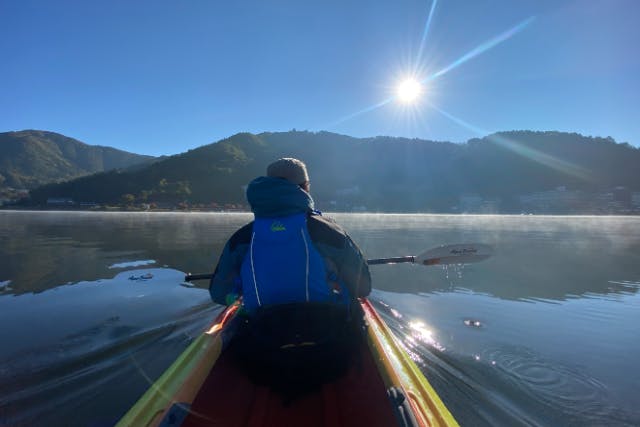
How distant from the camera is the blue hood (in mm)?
2818

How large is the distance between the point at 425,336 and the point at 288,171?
4.50 m

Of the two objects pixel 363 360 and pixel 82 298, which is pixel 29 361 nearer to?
pixel 82 298

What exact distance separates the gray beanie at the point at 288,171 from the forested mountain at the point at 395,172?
133629 mm

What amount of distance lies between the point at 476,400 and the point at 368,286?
2351 millimetres

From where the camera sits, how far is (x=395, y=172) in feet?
535

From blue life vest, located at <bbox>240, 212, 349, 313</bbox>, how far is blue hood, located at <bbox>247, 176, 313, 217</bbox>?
6 cm

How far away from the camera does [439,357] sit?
5.23 metres

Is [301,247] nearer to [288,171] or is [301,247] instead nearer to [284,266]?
[284,266]

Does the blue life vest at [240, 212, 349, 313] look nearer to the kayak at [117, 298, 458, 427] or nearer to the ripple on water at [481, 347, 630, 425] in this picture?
the kayak at [117, 298, 458, 427]

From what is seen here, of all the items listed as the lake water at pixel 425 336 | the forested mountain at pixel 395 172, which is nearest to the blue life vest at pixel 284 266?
the lake water at pixel 425 336

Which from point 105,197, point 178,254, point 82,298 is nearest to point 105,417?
point 82,298

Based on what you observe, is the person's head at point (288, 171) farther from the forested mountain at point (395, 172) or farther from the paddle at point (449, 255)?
the forested mountain at point (395, 172)

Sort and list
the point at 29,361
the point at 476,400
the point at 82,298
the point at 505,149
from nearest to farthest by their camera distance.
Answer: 1. the point at 476,400
2. the point at 29,361
3. the point at 82,298
4. the point at 505,149

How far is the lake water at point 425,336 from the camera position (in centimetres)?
397
